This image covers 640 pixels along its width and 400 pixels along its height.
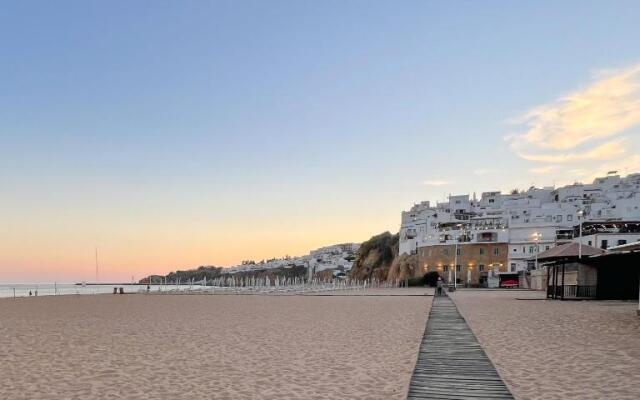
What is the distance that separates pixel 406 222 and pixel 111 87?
297 feet

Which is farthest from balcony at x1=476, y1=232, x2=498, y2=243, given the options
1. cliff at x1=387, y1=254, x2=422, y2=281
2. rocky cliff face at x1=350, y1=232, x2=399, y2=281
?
rocky cliff face at x1=350, y1=232, x2=399, y2=281

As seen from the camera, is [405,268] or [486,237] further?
[405,268]

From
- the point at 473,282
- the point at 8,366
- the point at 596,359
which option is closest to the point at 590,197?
the point at 473,282

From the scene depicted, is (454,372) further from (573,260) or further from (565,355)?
(573,260)

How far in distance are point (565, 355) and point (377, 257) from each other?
105297mm

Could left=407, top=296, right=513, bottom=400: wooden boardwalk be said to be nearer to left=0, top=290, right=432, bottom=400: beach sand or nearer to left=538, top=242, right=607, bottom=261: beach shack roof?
left=0, top=290, right=432, bottom=400: beach sand

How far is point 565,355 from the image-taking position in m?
10.3

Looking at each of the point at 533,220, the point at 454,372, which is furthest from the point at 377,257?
the point at 454,372

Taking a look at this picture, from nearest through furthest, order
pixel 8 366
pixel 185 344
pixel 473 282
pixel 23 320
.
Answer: pixel 8 366 → pixel 185 344 → pixel 23 320 → pixel 473 282

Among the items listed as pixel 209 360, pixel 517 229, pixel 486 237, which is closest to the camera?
pixel 209 360

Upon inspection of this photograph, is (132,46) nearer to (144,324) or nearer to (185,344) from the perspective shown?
(144,324)

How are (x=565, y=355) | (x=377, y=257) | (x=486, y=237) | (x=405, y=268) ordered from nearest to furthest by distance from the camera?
(x=565, y=355)
(x=486, y=237)
(x=405, y=268)
(x=377, y=257)

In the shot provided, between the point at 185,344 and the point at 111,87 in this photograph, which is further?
the point at 111,87

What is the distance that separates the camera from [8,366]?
9.27 metres
